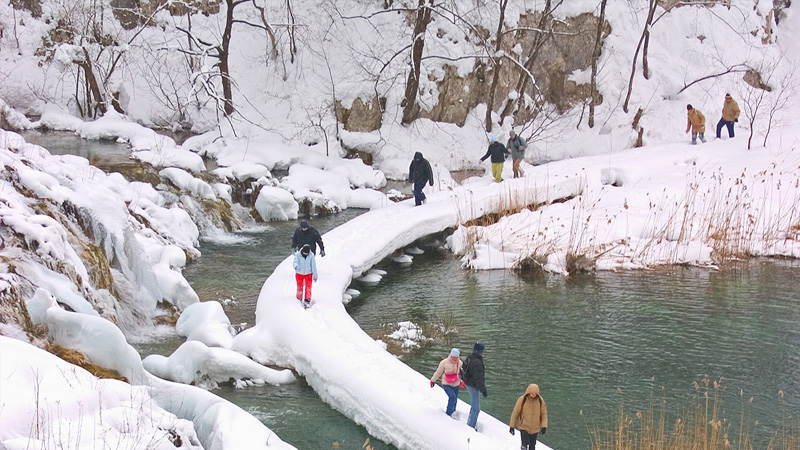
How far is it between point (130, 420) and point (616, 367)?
22.2 feet

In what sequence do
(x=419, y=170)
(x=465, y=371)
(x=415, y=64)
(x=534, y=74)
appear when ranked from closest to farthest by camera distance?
(x=465, y=371) < (x=419, y=170) < (x=415, y=64) < (x=534, y=74)

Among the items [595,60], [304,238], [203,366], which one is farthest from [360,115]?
[203,366]

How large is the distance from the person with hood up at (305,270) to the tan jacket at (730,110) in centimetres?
1504

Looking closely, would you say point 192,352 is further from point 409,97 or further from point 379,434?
point 409,97

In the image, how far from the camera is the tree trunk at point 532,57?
78.2 feet

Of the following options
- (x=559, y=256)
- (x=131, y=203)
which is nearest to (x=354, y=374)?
(x=559, y=256)

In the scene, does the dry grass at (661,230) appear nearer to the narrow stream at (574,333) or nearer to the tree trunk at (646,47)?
the narrow stream at (574,333)

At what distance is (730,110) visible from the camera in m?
20.8

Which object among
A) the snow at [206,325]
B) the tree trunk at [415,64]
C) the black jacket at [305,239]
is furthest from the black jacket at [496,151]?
the snow at [206,325]

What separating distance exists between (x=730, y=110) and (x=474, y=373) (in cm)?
1667

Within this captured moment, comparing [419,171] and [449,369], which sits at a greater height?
[419,171]

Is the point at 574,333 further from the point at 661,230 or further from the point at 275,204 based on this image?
the point at 275,204

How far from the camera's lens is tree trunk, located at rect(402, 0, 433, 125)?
74.8 ft

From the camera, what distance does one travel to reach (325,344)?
9656 mm
